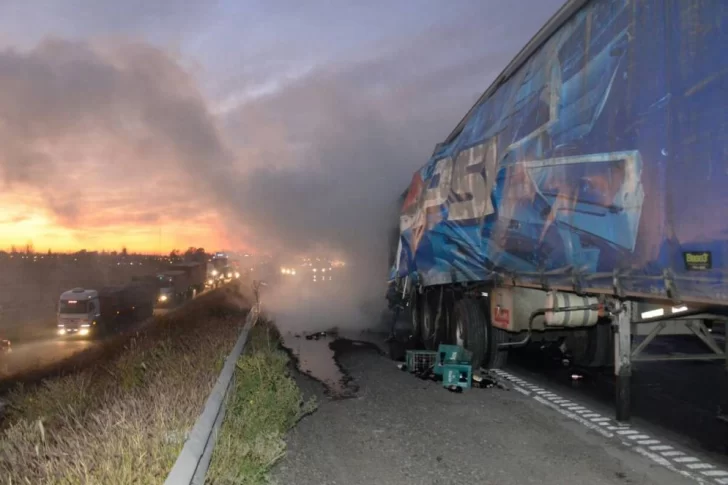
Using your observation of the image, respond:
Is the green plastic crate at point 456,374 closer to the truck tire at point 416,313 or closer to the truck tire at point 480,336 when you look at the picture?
the truck tire at point 480,336

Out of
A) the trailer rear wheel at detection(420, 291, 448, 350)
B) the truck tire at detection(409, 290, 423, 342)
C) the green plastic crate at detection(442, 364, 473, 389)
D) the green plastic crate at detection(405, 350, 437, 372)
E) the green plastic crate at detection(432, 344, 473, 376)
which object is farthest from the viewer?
the truck tire at detection(409, 290, 423, 342)

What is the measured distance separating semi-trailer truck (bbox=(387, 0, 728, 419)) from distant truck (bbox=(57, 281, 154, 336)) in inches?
971

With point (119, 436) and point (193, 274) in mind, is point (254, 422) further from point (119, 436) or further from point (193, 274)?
point (193, 274)

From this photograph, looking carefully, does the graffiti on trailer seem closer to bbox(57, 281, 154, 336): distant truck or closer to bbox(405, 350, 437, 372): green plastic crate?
bbox(405, 350, 437, 372): green plastic crate

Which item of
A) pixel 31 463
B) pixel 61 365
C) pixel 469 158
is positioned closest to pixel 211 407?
pixel 31 463

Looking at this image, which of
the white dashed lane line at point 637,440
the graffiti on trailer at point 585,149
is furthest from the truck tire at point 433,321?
the white dashed lane line at point 637,440

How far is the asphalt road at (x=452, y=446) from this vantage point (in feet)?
16.6

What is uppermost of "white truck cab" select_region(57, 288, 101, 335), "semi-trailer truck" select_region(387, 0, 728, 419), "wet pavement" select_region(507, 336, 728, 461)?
"semi-trailer truck" select_region(387, 0, 728, 419)

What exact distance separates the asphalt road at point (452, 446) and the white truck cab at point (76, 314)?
24677mm

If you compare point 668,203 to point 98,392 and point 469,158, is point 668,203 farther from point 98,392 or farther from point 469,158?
point 98,392

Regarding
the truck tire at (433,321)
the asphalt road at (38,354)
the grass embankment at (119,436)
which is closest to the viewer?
the grass embankment at (119,436)

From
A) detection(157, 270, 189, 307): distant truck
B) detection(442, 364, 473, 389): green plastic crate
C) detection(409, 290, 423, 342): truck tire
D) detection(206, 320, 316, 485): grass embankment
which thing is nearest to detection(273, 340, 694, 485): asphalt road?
detection(206, 320, 316, 485): grass embankment

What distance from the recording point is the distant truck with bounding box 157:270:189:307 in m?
44.9

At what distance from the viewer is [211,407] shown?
15.3ft
